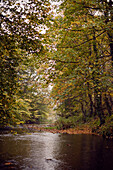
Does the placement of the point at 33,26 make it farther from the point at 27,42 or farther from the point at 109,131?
the point at 109,131

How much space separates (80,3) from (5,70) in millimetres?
5356

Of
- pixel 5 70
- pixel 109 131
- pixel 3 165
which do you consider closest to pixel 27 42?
pixel 5 70

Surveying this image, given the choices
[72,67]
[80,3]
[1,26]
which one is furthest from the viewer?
[72,67]

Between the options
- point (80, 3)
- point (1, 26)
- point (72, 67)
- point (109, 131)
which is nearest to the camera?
point (1, 26)

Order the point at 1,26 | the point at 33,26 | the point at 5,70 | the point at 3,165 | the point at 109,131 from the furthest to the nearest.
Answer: the point at 109,131 → the point at 33,26 → the point at 1,26 → the point at 5,70 → the point at 3,165

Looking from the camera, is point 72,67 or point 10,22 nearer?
point 10,22

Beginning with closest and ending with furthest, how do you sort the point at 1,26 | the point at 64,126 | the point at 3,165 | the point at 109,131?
the point at 3,165, the point at 1,26, the point at 109,131, the point at 64,126

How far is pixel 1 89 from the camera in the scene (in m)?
4.29

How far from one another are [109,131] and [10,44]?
963 cm

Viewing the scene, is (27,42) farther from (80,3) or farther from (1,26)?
(80,3)

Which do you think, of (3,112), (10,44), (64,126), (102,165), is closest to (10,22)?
(10,44)

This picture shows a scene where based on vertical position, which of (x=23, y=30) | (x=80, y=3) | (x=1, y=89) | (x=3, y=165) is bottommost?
(x=3, y=165)

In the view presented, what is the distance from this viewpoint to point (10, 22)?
454cm

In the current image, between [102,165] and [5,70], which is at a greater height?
[5,70]
